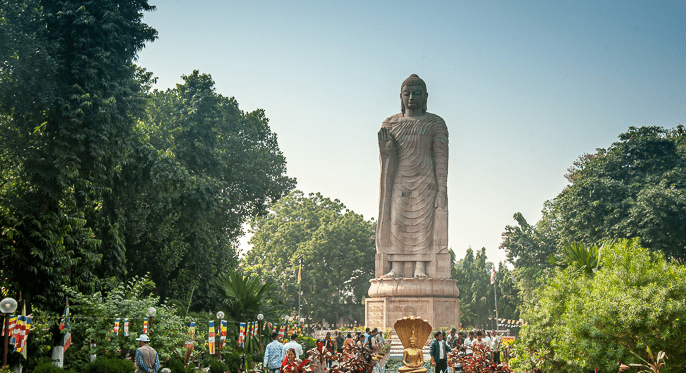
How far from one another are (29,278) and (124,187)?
17.5ft

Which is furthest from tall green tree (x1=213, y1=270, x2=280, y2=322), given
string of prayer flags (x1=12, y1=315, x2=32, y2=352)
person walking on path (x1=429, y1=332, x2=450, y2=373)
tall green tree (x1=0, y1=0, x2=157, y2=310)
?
string of prayer flags (x1=12, y1=315, x2=32, y2=352)

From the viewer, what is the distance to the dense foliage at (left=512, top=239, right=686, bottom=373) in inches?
335

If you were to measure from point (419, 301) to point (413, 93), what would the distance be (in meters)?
7.56

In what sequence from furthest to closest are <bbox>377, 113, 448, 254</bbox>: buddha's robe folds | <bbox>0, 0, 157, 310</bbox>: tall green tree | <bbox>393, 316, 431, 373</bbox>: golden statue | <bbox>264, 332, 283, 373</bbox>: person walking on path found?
<bbox>377, 113, 448, 254</bbox>: buddha's robe folds, <bbox>0, 0, 157, 310</bbox>: tall green tree, <bbox>264, 332, 283, 373</bbox>: person walking on path, <bbox>393, 316, 431, 373</bbox>: golden statue

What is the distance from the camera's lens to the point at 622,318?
8703 mm

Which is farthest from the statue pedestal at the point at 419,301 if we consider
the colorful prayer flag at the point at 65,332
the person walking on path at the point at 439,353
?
the colorful prayer flag at the point at 65,332

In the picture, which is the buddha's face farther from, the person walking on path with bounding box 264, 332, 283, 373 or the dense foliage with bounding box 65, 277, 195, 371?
the person walking on path with bounding box 264, 332, 283, 373

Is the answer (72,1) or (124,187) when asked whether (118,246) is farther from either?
(72,1)

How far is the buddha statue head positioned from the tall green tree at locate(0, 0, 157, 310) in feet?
34.2

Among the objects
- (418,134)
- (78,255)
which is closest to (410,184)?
(418,134)

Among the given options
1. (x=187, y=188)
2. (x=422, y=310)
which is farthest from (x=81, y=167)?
(x=422, y=310)

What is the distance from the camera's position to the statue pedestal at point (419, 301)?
807 inches

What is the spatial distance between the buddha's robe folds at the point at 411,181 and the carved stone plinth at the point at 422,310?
2.14 m

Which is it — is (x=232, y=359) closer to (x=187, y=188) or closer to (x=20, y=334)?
(x=20, y=334)
